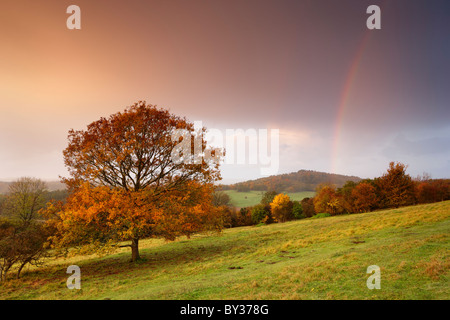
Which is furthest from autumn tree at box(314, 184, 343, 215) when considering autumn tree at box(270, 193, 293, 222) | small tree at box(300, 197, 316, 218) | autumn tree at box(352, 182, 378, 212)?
autumn tree at box(270, 193, 293, 222)

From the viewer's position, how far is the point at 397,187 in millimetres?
53094

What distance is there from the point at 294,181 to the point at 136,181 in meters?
113

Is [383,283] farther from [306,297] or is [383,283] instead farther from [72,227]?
[72,227]

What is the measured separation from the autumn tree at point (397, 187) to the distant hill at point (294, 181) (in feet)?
177

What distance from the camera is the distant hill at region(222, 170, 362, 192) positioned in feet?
371

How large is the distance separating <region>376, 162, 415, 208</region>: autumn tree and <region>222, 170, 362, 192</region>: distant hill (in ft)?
177

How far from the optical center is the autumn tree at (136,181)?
49.8 ft

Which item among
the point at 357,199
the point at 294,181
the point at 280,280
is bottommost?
the point at 357,199

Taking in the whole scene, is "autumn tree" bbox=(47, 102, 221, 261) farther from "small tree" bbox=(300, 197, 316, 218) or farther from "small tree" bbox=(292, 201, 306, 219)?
"small tree" bbox=(300, 197, 316, 218)

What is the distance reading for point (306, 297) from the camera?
7047 mm

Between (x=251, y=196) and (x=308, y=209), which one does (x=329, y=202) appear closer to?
(x=308, y=209)

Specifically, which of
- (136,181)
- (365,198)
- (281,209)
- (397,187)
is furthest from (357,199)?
(136,181)

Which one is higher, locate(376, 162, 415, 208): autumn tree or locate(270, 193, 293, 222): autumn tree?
locate(376, 162, 415, 208): autumn tree

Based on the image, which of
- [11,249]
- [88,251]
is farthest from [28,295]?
[11,249]
